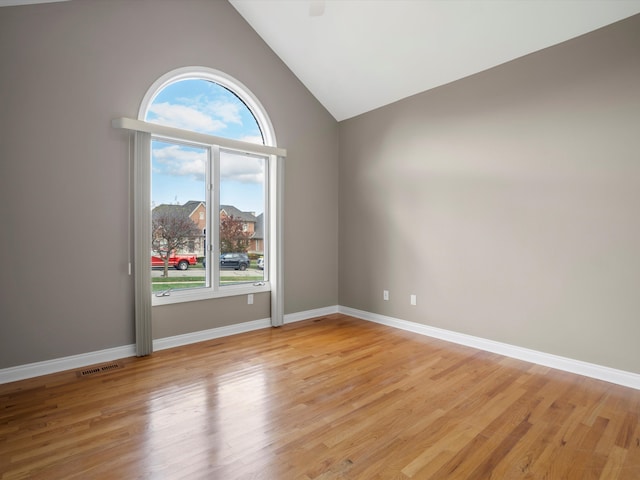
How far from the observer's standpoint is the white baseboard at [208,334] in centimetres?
352

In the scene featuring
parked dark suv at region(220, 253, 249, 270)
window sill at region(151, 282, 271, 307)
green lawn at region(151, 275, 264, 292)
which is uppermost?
parked dark suv at region(220, 253, 249, 270)

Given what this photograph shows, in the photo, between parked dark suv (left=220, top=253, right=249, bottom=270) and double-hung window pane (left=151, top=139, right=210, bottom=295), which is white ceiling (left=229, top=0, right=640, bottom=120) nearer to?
double-hung window pane (left=151, top=139, right=210, bottom=295)

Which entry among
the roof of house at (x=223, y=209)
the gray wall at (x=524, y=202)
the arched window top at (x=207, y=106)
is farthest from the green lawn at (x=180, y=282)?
the gray wall at (x=524, y=202)

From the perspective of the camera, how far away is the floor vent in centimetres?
290

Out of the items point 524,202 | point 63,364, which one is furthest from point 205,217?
point 524,202

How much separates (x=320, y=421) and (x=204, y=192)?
110 inches

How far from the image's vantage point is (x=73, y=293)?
3.01 metres

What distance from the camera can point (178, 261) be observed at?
147 inches

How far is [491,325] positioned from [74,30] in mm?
4798

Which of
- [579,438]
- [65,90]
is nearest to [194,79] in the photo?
[65,90]

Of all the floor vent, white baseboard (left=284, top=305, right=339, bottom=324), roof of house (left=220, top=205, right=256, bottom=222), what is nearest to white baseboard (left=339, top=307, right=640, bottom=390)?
white baseboard (left=284, top=305, right=339, bottom=324)

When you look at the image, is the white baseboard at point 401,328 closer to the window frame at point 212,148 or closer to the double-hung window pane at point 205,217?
the window frame at point 212,148

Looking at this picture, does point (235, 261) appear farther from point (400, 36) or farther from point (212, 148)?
point (400, 36)

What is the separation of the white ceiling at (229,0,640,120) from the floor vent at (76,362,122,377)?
339cm
